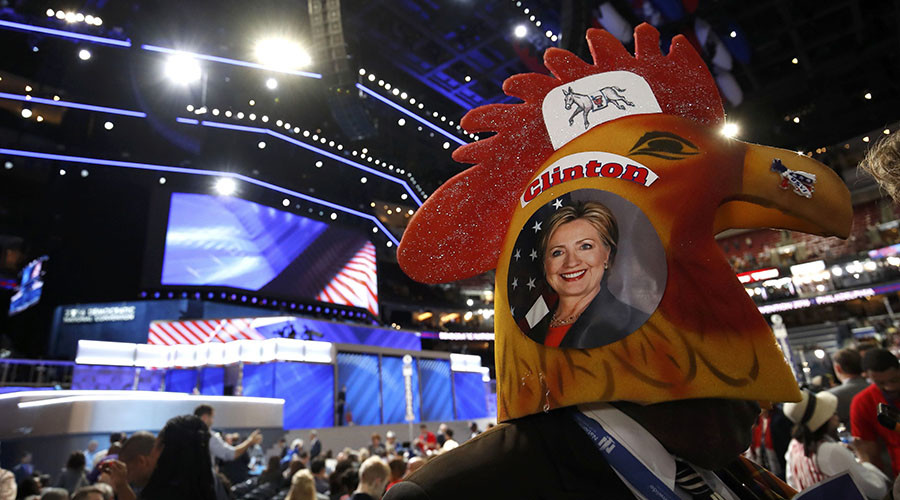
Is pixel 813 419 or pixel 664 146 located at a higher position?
pixel 664 146

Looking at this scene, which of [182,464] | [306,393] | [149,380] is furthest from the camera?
[149,380]

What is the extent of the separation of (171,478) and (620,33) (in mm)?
12634

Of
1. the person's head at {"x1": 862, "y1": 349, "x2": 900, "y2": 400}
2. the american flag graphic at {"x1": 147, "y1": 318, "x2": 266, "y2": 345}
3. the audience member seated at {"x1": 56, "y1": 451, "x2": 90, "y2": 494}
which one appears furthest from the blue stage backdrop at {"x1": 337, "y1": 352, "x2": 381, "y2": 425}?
the person's head at {"x1": 862, "y1": 349, "x2": 900, "y2": 400}

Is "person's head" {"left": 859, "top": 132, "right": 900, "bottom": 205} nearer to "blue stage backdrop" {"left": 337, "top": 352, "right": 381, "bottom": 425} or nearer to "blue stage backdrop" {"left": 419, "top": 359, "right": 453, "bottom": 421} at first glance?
"blue stage backdrop" {"left": 337, "top": 352, "right": 381, "bottom": 425}

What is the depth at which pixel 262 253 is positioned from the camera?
18000mm

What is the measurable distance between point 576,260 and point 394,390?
1545 cm

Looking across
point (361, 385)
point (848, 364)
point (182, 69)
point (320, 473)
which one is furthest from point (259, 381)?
point (848, 364)

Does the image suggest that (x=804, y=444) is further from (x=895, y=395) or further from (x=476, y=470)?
(x=476, y=470)

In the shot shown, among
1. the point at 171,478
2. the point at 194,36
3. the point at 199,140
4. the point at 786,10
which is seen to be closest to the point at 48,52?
the point at 199,140

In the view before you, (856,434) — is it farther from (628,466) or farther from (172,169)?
(172,169)

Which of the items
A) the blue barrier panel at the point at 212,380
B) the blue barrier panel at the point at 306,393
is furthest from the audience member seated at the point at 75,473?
the blue barrier panel at the point at 212,380

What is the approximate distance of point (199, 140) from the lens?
18.0 metres

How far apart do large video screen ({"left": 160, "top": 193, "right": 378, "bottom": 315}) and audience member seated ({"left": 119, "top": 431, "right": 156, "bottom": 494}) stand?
48.1 feet

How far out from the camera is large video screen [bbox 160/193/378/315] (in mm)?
16609
